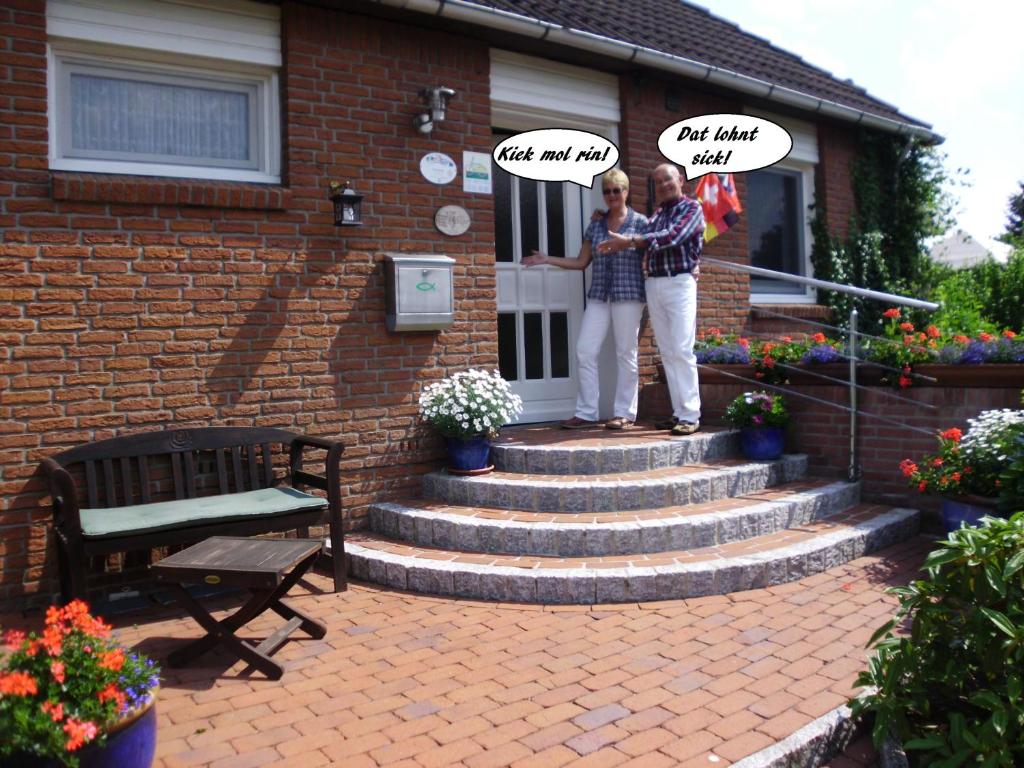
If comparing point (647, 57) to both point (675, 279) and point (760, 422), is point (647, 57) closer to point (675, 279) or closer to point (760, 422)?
point (675, 279)

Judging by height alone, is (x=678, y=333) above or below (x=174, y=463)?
above

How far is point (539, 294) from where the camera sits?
23.5 feet

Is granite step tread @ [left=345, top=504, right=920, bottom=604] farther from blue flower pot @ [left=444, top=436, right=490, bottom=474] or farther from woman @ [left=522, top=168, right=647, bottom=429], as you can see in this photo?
woman @ [left=522, top=168, right=647, bottom=429]

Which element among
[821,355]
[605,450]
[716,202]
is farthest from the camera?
[716,202]

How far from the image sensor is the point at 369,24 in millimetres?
5684

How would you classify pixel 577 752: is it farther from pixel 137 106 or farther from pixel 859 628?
pixel 137 106

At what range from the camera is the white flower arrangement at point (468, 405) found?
5539mm

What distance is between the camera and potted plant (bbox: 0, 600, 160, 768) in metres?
2.25

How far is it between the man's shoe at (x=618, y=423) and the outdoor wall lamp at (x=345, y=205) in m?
2.50

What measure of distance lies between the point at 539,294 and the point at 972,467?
11.7 feet

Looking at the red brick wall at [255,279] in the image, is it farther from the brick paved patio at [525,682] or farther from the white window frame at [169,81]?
the brick paved patio at [525,682]

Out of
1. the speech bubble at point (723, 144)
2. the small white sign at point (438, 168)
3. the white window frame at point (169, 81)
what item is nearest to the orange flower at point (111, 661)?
the white window frame at point (169, 81)

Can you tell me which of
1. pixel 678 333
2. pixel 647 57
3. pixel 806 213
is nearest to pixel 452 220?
pixel 678 333

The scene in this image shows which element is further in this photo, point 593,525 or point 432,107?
point 432,107
